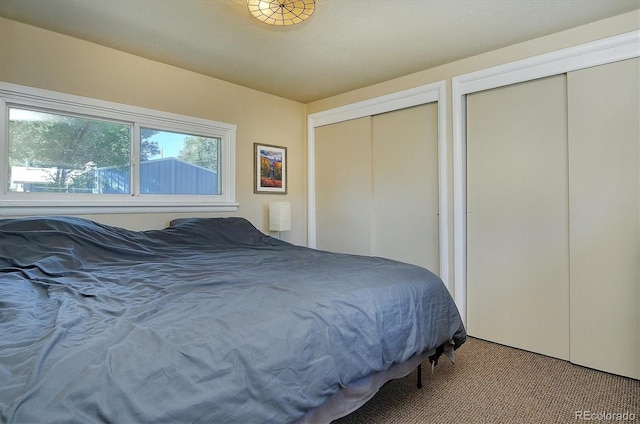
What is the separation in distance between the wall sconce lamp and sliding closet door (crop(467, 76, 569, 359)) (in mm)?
1754

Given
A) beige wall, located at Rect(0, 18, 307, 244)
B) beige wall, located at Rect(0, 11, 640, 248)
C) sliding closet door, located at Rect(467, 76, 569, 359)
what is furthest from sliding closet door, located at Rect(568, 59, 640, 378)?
beige wall, located at Rect(0, 18, 307, 244)

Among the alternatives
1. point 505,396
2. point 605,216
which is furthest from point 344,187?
point 505,396

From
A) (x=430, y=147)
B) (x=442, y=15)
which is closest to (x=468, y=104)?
(x=430, y=147)

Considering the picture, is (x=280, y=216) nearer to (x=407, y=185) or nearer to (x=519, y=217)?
(x=407, y=185)

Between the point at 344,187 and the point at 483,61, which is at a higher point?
the point at 483,61

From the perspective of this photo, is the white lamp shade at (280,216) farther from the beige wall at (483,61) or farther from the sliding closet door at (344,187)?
the beige wall at (483,61)

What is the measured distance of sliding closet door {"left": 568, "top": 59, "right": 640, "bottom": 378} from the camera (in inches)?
86.3

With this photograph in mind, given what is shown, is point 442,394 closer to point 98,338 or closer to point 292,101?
point 98,338

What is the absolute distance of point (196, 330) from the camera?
3.50 ft

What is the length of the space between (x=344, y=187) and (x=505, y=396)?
95.8 inches

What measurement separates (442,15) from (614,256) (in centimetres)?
189

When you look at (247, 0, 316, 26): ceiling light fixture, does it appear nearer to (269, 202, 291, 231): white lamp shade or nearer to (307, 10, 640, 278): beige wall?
(307, 10, 640, 278): beige wall

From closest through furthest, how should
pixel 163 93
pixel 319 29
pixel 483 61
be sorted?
1. pixel 319 29
2. pixel 483 61
3. pixel 163 93

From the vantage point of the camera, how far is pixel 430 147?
319 centimetres
